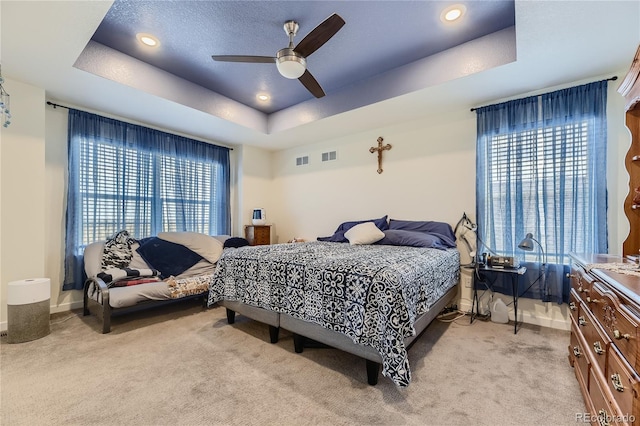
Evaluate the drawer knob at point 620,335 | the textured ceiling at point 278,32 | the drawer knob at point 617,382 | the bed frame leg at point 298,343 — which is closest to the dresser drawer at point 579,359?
the drawer knob at point 617,382

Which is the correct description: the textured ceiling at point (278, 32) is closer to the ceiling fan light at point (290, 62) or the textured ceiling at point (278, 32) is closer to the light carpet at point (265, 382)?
the ceiling fan light at point (290, 62)

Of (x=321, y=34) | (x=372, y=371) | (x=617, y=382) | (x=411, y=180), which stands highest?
(x=321, y=34)

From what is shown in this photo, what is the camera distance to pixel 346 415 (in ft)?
5.07

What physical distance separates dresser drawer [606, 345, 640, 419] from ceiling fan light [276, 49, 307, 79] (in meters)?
2.61

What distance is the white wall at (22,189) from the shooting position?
2703 millimetres

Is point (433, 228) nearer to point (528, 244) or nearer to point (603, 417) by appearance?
point (528, 244)

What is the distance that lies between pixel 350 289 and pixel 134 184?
3682 mm

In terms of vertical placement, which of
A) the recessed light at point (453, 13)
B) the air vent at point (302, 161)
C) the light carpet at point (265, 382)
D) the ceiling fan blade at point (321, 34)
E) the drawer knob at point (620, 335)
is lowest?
the light carpet at point (265, 382)

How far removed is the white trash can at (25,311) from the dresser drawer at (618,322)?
4.06 meters

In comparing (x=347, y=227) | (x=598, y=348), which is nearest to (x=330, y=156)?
(x=347, y=227)

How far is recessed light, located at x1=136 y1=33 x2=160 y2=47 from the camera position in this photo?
2.56 metres

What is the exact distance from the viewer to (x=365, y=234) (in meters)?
3.57

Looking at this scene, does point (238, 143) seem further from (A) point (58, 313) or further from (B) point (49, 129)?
(A) point (58, 313)

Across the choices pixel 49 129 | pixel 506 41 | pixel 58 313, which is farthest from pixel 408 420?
pixel 49 129
